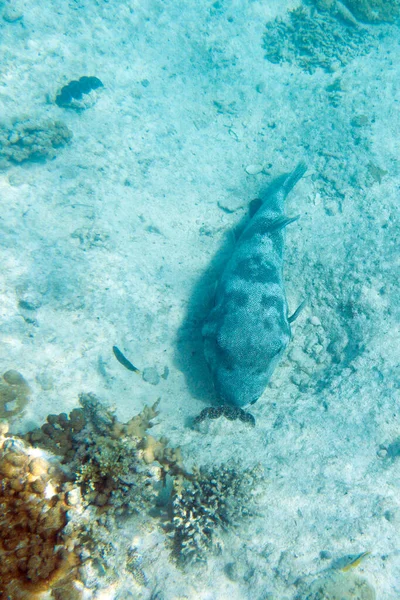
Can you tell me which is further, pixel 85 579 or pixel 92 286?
pixel 92 286

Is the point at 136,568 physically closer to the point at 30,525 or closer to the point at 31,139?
the point at 30,525

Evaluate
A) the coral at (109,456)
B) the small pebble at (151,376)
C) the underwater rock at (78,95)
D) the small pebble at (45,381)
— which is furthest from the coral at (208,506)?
the underwater rock at (78,95)

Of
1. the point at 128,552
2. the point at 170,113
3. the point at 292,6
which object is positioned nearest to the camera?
the point at 128,552

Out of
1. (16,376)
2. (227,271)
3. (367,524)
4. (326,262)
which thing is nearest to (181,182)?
(227,271)

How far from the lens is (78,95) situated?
22.5 feet

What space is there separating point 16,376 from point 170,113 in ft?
19.9

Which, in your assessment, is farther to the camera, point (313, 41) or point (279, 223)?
point (313, 41)

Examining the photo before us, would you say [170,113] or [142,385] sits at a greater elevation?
[170,113]

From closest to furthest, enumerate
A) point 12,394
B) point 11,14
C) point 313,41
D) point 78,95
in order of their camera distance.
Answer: point 12,394, point 78,95, point 11,14, point 313,41

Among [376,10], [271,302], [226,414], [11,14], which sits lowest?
[226,414]

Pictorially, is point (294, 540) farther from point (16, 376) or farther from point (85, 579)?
point (16, 376)

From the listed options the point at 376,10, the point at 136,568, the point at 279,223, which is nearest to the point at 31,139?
the point at 279,223

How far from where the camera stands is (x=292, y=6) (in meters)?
8.08

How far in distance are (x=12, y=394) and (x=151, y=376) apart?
5.91 ft
